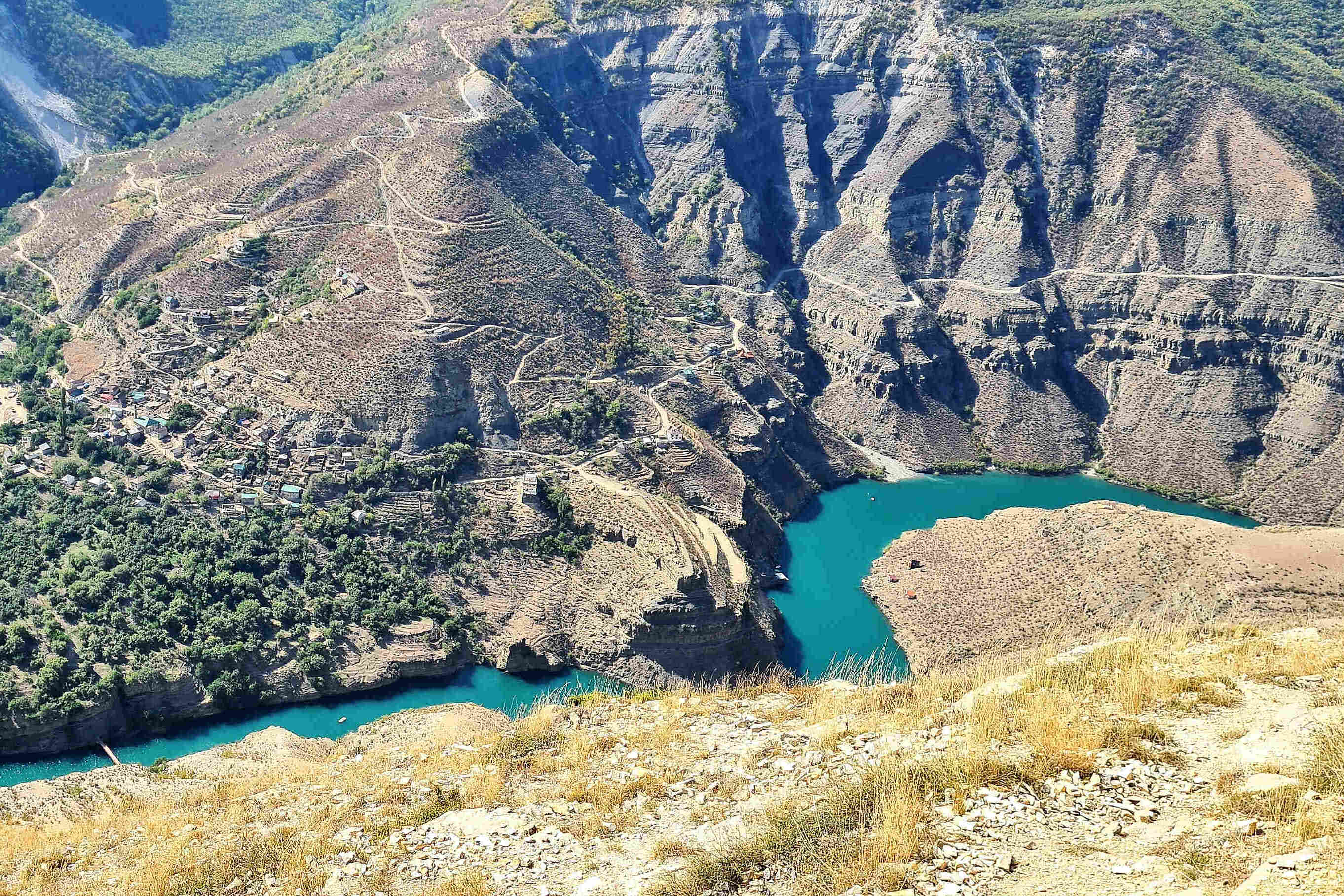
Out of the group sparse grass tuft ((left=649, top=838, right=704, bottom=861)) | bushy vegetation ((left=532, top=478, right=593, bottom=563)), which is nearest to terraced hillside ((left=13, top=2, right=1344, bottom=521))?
bushy vegetation ((left=532, top=478, right=593, bottom=563))

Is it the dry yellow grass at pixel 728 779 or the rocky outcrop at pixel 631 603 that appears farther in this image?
the rocky outcrop at pixel 631 603

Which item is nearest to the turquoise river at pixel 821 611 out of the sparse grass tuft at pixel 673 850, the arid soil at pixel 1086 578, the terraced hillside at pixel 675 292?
the terraced hillside at pixel 675 292

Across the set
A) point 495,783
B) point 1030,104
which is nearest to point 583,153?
point 1030,104

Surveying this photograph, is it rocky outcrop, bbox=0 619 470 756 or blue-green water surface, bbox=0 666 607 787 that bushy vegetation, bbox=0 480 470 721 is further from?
blue-green water surface, bbox=0 666 607 787

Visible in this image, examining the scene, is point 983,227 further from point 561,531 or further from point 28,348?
point 28,348

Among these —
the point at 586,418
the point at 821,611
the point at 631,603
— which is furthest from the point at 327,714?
the point at 821,611

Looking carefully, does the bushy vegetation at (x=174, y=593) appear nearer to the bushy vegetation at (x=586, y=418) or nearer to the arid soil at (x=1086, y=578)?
the bushy vegetation at (x=586, y=418)
